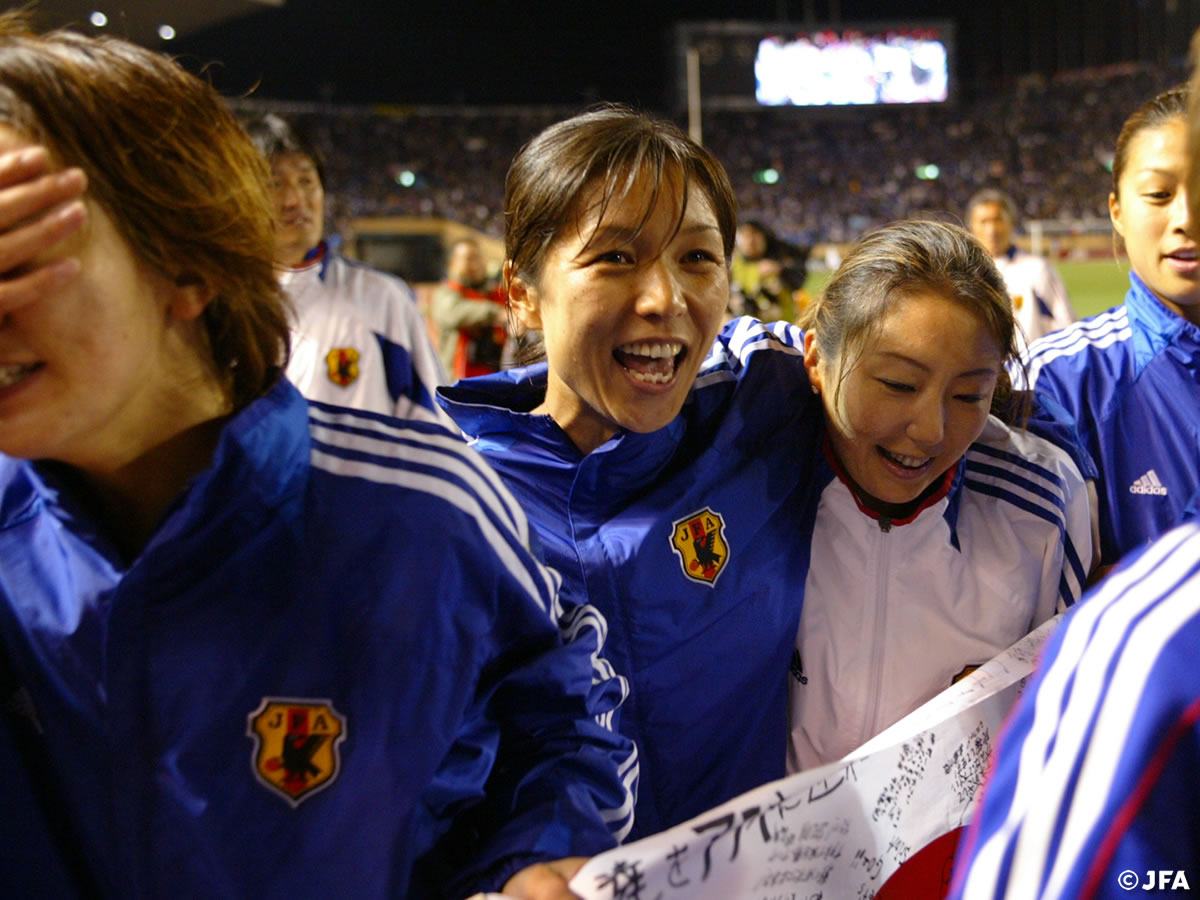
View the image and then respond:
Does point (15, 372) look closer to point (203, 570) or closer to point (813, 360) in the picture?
point (203, 570)

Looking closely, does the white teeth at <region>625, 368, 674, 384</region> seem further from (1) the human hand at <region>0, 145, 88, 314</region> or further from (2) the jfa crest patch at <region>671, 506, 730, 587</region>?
(1) the human hand at <region>0, 145, 88, 314</region>

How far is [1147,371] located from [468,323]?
19.7 feet

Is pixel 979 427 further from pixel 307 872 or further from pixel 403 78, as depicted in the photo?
pixel 403 78

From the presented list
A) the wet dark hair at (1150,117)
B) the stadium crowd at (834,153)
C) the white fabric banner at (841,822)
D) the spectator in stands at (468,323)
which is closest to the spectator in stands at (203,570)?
the white fabric banner at (841,822)

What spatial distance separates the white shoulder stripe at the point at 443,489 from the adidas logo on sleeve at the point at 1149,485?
1.47m

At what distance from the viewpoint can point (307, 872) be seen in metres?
1.08

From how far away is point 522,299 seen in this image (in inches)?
74.8

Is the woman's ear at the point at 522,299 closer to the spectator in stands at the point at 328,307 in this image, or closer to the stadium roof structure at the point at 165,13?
the spectator in stands at the point at 328,307

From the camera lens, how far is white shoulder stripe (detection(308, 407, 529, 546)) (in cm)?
114

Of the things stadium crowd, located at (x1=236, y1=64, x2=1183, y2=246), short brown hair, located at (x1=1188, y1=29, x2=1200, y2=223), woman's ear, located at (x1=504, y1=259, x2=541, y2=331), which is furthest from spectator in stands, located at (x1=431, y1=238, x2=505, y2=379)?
stadium crowd, located at (x1=236, y1=64, x2=1183, y2=246)

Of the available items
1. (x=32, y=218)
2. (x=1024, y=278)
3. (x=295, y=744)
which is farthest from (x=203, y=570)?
(x=1024, y=278)

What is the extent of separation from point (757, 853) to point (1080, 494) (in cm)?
98

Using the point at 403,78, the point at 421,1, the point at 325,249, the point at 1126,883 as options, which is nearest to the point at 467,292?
the point at 325,249

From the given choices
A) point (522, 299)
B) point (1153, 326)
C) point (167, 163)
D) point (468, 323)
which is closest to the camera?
point (167, 163)
